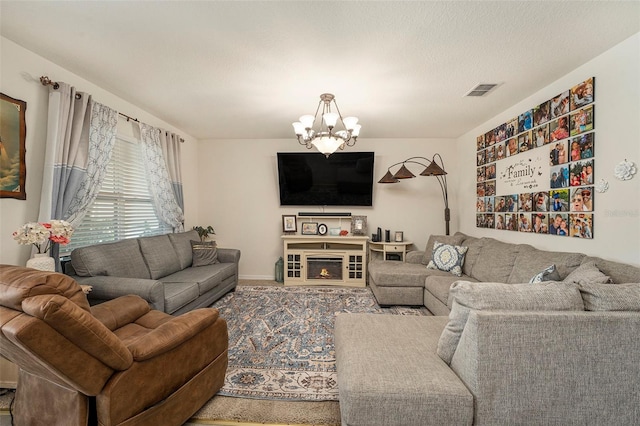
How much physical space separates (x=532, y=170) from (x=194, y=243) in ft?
14.6

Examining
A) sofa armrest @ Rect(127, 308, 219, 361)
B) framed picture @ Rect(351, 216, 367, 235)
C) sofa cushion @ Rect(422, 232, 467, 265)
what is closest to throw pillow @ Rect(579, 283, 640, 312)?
sofa armrest @ Rect(127, 308, 219, 361)

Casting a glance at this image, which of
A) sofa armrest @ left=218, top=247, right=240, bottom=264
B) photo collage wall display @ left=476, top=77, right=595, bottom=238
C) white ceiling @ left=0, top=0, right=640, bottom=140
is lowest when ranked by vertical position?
sofa armrest @ left=218, top=247, right=240, bottom=264

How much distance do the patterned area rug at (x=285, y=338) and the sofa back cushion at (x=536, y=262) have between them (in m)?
1.12

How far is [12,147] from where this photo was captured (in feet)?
6.81

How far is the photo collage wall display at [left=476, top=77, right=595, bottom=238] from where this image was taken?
231 cm

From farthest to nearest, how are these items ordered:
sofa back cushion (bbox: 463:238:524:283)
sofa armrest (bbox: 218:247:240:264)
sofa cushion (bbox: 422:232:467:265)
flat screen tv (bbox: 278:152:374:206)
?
1. flat screen tv (bbox: 278:152:374:206)
2. sofa armrest (bbox: 218:247:240:264)
3. sofa cushion (bbox: 422:232:467:265)
4. sofa back cushion (bbox: 463:238:524:283)

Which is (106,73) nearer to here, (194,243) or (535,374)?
(194,243)

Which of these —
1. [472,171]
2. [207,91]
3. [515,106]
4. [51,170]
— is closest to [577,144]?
[515,106]

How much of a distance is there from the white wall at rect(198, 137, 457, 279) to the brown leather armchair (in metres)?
3.27

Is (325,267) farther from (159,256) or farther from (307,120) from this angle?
(307,120)

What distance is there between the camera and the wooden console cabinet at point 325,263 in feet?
14.5

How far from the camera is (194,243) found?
12.8ft

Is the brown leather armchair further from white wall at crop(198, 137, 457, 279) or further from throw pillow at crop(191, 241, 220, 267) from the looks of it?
white wall at crop(198, 137, 457, 279)

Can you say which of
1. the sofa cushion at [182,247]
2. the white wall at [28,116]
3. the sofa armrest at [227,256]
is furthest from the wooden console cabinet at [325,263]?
Answer: the white wall at [28,116]
